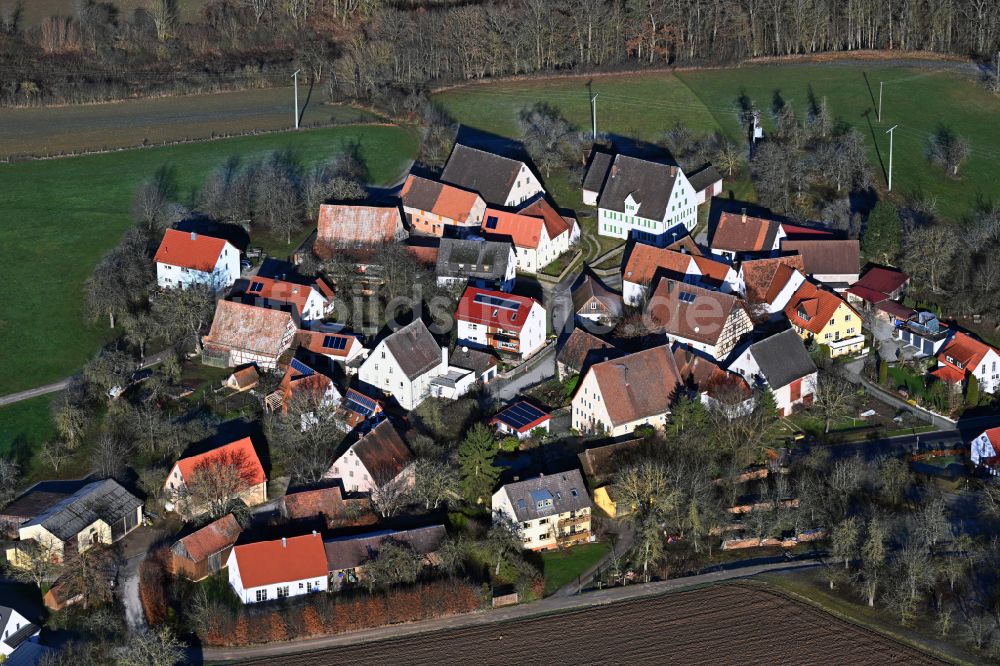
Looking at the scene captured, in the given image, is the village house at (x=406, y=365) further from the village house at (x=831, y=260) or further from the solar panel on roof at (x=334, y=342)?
the village house at (x=831, y=260)

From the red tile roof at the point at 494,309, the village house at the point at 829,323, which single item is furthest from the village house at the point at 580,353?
the village house at the point at 829,323

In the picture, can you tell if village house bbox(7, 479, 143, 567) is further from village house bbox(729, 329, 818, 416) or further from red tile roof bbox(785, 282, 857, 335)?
red tile roof bbox(785, 282, 857, 335)

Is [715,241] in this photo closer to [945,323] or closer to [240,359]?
[945,323]

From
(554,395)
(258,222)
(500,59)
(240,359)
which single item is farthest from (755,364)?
(500,59)

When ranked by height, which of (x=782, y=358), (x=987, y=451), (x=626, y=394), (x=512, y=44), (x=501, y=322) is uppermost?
(x=512, y=44)

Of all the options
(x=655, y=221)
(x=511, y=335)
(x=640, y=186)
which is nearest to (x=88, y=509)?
(x=511, y=335)

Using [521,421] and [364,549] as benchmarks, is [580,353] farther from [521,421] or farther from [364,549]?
[364,549]

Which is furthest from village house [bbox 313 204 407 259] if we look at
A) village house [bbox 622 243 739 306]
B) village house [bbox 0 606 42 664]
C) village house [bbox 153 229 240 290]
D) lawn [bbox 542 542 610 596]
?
village house [bbox 0 606 42 664]
